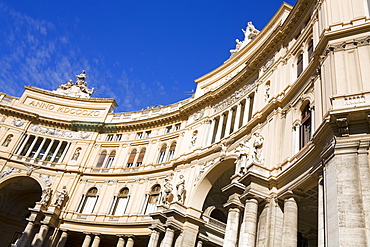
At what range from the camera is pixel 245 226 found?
1719cm

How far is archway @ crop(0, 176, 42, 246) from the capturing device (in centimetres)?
3812

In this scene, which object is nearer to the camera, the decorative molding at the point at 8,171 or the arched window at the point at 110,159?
the decorative molding at the point at 8,171

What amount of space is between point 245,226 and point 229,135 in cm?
970

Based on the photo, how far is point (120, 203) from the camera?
34.5m

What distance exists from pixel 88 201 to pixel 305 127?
26107 millimetres

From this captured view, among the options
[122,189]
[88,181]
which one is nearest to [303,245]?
[122,189]

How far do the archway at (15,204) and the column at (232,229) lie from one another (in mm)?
26825

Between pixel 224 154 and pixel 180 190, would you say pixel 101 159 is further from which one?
pixel 224 154

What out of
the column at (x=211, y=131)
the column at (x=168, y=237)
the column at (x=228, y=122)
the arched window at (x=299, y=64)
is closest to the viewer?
the arched window at (x=299, y=64)

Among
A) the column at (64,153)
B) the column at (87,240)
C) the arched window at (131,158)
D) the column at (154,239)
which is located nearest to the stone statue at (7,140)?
the column at (64,153)

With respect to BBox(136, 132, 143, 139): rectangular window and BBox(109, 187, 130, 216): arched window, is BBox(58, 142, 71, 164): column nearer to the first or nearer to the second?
BBox(136, 132, 143, 139): rectangular window

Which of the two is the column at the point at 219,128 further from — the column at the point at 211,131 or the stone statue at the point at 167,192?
the stone statue at the point at 167,192

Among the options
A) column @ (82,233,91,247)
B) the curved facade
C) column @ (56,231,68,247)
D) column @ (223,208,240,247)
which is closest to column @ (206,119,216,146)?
the curved facade

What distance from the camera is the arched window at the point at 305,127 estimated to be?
1744 cm
